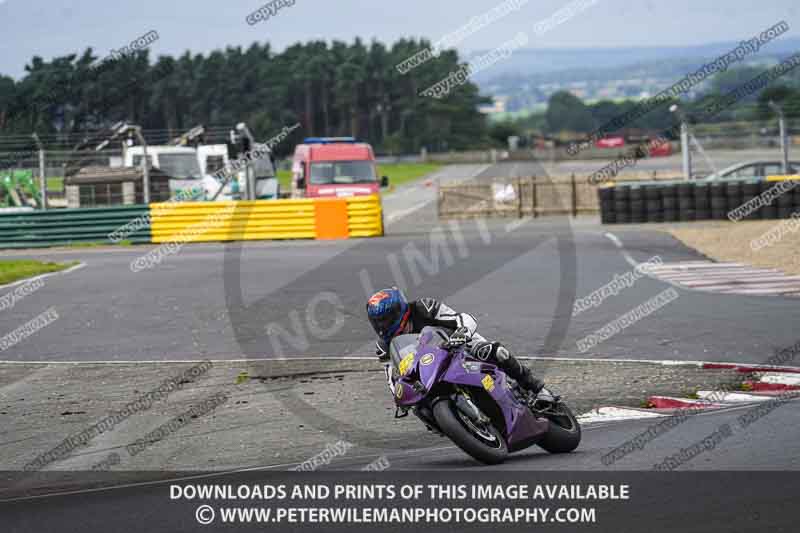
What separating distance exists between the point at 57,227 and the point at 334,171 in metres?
A: 7.98

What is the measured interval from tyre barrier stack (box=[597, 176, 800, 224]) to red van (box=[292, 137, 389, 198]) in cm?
675

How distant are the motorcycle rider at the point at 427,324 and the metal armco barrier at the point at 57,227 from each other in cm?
2509

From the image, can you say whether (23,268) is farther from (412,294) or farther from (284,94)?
(284,94)

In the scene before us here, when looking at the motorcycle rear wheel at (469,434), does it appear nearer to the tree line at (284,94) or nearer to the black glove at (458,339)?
the black glove at (458,339)

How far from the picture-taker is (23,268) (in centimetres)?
2612

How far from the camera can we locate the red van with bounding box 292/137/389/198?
33906mm

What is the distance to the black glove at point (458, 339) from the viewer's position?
26.8ft

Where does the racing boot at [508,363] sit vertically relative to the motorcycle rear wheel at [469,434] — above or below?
above

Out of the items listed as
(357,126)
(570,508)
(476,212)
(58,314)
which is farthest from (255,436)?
(357,126)

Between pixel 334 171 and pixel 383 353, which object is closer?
pixel 383 353

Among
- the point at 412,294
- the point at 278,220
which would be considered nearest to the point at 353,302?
the point at 412,294

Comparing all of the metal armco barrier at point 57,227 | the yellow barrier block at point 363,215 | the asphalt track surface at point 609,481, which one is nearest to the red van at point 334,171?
the yellow barrier block at point 363,215

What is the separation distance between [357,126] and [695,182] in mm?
93301

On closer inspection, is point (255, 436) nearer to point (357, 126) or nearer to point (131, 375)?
point (131, 375)
